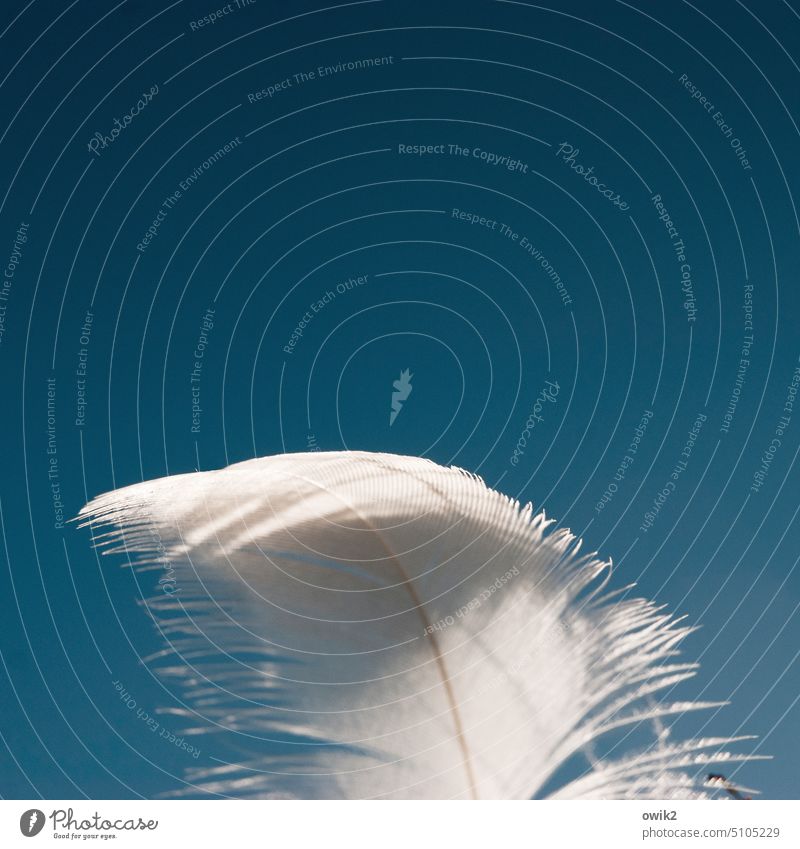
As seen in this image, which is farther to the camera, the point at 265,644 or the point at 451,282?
the point at 451,282

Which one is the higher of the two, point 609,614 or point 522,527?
point 522,527

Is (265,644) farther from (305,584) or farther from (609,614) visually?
(609,614)

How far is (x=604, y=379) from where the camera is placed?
6.55 meters

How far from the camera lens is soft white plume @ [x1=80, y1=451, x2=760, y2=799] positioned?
5.59m

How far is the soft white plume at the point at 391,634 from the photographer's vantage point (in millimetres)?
5590

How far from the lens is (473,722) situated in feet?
19.4

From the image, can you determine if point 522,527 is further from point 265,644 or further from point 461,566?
point 265,644

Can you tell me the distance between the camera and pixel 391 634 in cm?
605
